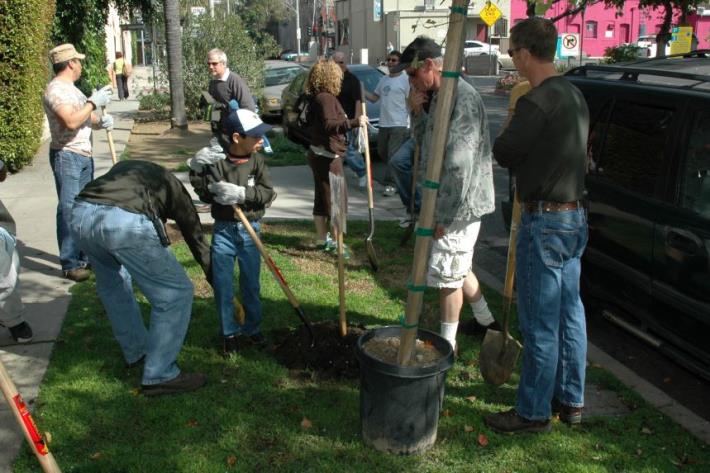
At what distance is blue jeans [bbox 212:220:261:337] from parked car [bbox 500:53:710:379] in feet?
6.87

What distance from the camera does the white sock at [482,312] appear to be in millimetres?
4984

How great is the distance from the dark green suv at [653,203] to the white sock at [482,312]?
71 centimetres

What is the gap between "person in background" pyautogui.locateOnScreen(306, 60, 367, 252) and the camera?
266 inches

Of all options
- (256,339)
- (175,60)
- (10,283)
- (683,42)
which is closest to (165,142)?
(175,60)

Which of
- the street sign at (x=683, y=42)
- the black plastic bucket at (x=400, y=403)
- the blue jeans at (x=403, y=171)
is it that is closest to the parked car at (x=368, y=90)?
the blue jeans at (x=403, y=171)

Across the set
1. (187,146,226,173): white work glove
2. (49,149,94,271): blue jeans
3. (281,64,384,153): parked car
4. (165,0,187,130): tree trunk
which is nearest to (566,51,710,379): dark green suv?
(187,146,226,173): white work glove

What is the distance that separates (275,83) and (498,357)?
17.3m

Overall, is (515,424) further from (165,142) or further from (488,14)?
(165,142)

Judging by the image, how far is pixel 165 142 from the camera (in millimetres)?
15297

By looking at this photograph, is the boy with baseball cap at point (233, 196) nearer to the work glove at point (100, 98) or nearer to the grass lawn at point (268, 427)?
the grass lawn at point (268, 427)

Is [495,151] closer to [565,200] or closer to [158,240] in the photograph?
[565,200]

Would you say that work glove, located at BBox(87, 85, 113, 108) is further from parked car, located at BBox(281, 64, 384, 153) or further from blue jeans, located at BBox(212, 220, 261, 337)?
parked car, located at BBox(281, 64, 384, 153)

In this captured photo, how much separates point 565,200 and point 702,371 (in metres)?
1.32

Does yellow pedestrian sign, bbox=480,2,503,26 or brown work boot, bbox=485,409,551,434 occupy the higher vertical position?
yellow pedestrian sign, bbox=480,2,503,26
